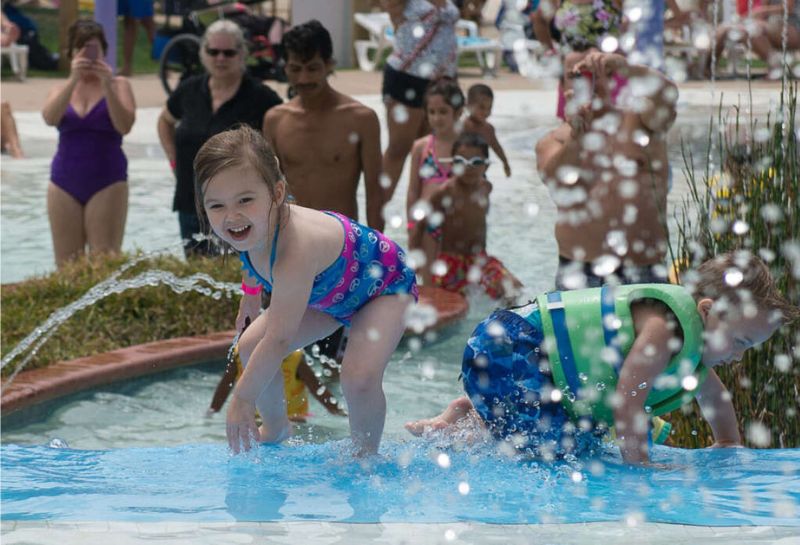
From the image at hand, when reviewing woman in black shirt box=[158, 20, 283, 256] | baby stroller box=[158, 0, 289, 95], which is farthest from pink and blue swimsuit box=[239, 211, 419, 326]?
baby stroller box=[158, 0, 289, 95]

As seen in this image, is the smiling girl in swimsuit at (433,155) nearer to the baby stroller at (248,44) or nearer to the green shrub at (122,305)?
the green shrub at (122,305)

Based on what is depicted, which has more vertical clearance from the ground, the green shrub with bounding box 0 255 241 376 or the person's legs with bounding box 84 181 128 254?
the person's legs with bounding box 84 181 128 254

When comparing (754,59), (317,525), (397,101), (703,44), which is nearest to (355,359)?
(317,525)

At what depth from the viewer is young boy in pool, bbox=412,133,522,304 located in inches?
297

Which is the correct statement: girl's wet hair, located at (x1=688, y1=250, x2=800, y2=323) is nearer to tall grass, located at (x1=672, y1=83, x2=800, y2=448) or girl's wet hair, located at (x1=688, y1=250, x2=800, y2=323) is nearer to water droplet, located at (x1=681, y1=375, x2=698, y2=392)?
water droplet, located at (x1=681, y1=375, x2=698, y2=392)

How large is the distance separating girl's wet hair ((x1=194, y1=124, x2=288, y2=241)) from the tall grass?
5.07 feet

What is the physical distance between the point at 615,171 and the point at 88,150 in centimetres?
320

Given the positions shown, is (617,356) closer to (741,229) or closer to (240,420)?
(741,229)

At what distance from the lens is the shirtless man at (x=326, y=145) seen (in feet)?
21.8

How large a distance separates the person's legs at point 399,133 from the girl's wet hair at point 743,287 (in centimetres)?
523

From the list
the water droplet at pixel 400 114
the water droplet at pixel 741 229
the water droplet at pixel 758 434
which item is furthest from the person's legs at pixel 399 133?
the water droplet at pixel 758 434

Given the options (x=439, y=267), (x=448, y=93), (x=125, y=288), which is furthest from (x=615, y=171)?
(x=125, y=288)

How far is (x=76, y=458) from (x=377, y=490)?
3.77 ft

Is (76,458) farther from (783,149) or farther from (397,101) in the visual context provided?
(397,101)
